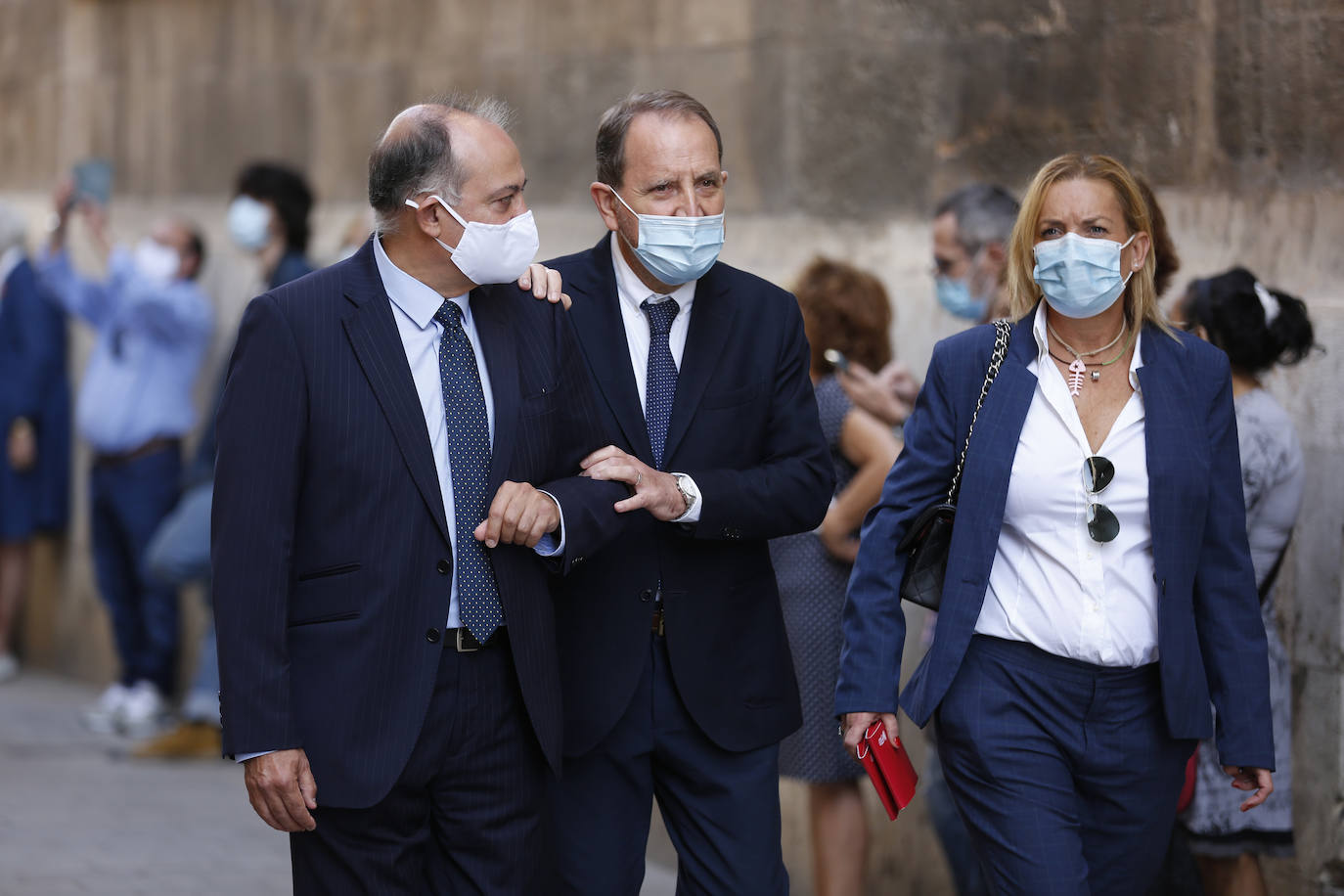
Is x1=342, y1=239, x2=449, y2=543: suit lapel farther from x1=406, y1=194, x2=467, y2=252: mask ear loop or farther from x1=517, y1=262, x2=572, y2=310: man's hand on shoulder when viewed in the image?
x1=517, y1=262, x2=572, y2=310: man's hand on shoulder

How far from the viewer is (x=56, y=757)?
8156mm

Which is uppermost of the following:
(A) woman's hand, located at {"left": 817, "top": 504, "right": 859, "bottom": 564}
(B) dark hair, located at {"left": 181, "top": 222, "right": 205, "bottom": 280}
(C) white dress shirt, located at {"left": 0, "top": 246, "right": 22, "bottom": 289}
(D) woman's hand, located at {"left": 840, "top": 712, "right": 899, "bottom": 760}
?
(B) dark hair, located at {"left": 181, "top": 222, "right": 205, "bottom": 280}

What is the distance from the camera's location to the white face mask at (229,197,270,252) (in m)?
7.91

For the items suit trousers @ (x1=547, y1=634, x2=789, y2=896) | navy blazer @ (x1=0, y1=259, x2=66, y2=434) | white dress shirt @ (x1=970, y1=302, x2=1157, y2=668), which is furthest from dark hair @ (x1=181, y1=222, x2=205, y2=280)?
white dress shirt @ (x1=970, y1=302, x2=1157, y2=668)

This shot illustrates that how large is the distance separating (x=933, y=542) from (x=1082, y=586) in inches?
13.3

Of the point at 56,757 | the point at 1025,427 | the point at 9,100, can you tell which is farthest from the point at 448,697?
the point at 9,100

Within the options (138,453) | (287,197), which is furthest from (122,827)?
(287,197)

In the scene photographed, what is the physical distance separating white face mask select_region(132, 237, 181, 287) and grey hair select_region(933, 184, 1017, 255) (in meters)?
4.74

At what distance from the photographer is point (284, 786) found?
3270mm

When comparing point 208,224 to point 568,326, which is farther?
point 208,224

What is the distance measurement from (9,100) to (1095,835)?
30.8ft

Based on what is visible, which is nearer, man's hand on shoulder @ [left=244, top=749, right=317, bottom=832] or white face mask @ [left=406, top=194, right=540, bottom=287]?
man's hand on shoulder @ [left=244, top=749, right=317, bottom=832]

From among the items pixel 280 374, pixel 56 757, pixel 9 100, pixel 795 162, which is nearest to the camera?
pixel 280 374

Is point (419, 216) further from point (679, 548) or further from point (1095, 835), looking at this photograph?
point (1095, 835)
